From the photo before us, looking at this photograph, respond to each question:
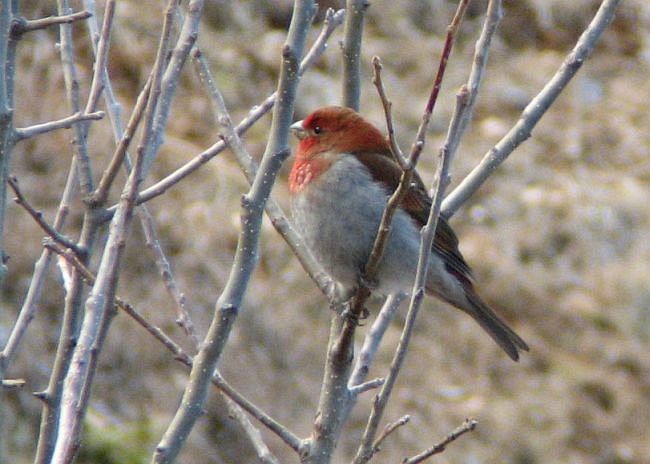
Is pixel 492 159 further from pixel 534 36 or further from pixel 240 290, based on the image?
pixel 534 36

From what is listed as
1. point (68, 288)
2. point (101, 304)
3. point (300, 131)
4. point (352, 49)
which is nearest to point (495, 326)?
point (300, 131)

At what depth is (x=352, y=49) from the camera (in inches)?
121

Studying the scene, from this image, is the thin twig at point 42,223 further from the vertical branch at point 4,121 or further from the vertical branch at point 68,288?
the vertical branch at point 4,121

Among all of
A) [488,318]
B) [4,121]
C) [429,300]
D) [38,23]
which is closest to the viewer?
[4,121]

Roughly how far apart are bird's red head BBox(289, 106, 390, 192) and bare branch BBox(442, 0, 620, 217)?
111 centimetres

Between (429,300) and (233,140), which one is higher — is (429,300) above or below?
below

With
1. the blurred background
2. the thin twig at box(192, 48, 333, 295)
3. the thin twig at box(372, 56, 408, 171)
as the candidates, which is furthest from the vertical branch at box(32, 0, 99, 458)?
the blurred background

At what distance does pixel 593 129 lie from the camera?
32.0 ft

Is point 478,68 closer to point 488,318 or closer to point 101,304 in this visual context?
point 101,304

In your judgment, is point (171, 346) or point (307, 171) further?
point (307, 171)

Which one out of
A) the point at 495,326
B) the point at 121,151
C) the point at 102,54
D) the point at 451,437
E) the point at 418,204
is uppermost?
the point at 102,54

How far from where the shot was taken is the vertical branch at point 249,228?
7.09ft

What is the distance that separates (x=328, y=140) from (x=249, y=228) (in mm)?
2280

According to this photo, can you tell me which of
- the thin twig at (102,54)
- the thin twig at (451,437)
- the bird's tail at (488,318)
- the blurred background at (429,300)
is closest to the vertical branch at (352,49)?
the thin twig at (102,54)
